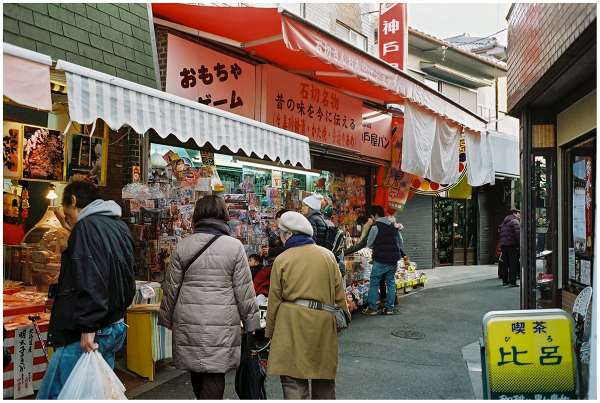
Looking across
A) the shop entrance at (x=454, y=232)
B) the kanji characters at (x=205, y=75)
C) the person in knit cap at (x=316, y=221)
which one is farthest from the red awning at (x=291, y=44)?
the shop entrance at (x=454, y=232)

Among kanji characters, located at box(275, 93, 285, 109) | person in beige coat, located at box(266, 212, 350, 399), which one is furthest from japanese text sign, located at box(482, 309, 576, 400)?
kanji characters, located at box(275, 93, 285, 109)

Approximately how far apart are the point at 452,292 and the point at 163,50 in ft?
28.9

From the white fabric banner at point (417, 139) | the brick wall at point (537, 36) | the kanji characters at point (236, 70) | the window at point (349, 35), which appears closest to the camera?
the brick wall at point (537, 36)

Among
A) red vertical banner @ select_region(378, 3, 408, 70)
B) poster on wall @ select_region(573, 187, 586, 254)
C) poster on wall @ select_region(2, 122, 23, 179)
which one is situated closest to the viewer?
poster on wall @ select_region(2, 122, 23, 179)

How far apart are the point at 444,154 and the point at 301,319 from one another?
8099 millimetres

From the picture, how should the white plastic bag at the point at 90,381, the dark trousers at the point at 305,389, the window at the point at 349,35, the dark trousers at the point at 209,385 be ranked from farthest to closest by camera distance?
the window at the point at 349,35
the dark trousers at the point at 305,389
the dark trousers at the point at 209,385
the white plastic bag at the point at 90,381

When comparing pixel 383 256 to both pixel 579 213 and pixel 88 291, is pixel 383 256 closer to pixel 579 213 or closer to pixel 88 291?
pixel 579 213

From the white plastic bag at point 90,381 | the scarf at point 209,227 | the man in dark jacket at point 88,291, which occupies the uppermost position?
the scarf at point 209,227

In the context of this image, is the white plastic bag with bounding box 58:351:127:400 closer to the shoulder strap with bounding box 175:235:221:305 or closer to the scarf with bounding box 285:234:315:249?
the shoulder strap with bounding box 175:235:221:305

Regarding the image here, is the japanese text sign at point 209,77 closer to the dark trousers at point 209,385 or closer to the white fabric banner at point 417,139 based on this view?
the white fabric banner at point 417,139

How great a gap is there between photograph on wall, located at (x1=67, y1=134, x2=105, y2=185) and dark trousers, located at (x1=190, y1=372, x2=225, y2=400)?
329cm

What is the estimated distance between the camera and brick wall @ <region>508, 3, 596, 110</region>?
184 inches

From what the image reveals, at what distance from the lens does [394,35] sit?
1212 centimetres

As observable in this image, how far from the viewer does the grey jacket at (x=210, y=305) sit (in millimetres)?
3988
